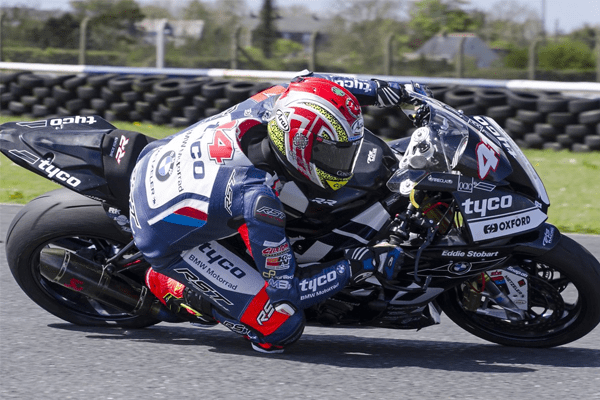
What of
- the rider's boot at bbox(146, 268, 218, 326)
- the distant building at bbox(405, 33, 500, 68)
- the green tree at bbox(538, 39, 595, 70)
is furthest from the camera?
the green tree at bbox(538, 39, 595, 70)

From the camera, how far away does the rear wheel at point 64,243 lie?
408 centimetres

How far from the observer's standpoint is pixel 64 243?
169 inches

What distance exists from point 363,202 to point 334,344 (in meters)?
0.81

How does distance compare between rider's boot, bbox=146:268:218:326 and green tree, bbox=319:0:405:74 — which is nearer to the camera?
rider's boot, bbox=146:268:218:326

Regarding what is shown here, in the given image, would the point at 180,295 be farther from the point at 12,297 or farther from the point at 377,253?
the point at 12,297

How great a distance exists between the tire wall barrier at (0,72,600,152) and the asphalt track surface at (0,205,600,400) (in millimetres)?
5563

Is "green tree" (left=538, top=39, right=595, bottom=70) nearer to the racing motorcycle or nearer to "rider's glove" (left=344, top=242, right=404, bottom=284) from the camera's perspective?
the racing motorcycle

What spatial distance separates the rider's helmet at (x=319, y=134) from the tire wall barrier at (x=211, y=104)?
6.27 meters

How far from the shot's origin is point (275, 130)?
362cm

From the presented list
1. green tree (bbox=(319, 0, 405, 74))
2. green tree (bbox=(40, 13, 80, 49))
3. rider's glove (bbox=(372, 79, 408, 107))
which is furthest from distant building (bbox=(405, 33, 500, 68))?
rider's glove (bbox=(372, 79, 408, 107))

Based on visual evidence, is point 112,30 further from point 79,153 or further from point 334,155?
point 334,155

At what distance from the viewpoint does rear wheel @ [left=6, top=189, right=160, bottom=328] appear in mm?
4082

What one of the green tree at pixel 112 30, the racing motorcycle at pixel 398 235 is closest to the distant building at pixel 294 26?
the green tree at pixel 112 30

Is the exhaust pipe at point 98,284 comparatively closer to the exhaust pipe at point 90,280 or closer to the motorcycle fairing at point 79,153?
the exhaust pipe at point 90,280
